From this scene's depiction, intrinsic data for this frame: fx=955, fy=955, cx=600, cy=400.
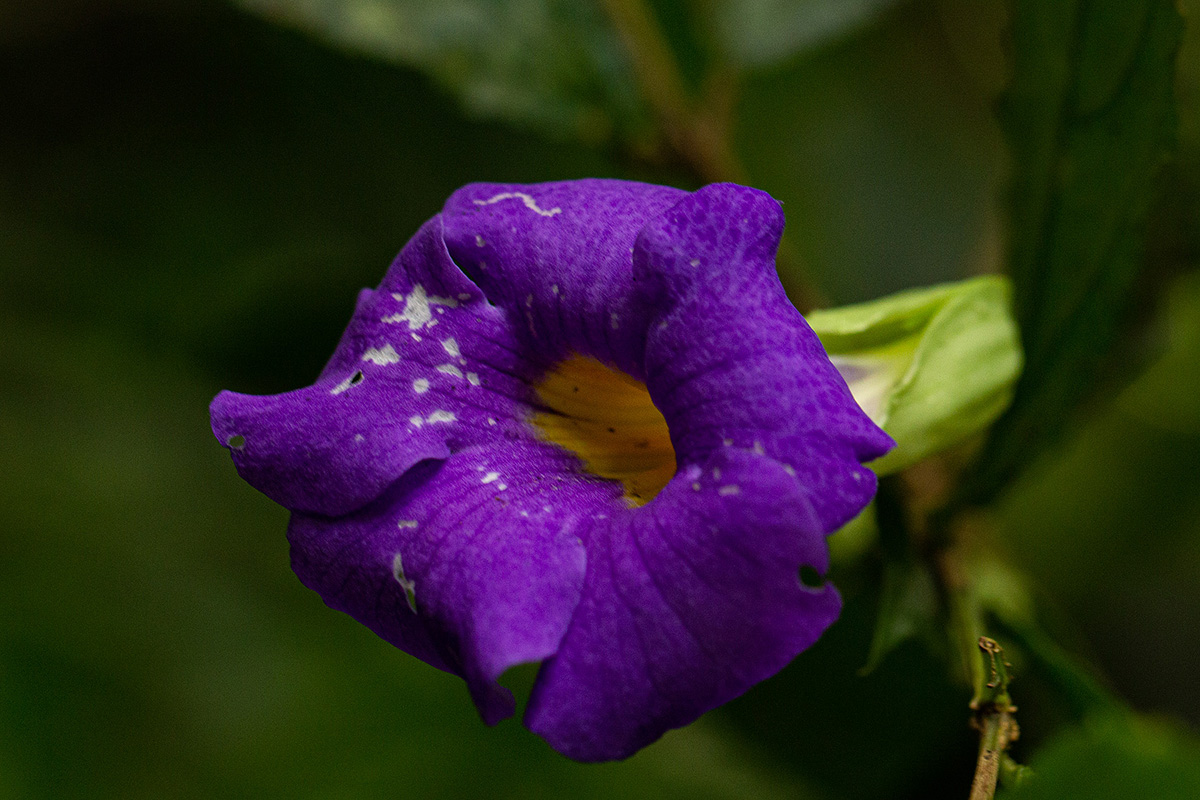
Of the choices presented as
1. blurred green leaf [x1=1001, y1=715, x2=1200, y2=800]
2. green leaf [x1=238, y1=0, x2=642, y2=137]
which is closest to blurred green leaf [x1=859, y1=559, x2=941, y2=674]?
blurred green leaf [x1=1001, y1=715, x2=1200, y2=800]

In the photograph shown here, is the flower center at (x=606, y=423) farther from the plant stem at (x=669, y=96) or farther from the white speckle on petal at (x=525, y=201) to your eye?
the plant stem at (x=669, y=96)

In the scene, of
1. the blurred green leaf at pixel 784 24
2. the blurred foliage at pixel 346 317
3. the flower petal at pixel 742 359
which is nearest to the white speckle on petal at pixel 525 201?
the flower petal at pixel 742 359

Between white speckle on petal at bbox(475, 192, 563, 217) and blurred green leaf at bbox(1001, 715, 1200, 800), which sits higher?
white speckle on petal at bbox(475, 192, 563, 217)

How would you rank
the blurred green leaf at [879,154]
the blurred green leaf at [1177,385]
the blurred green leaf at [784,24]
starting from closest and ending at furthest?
1. the blurred green leaf at [784,24]
2. the blurred green leaf at [1177,385]
3. the blurred green leaf at [879,154]

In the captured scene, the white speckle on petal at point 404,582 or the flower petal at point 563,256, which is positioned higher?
the flower petal at point 563,256

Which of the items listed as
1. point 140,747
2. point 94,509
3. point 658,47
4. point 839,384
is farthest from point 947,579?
point 94,509

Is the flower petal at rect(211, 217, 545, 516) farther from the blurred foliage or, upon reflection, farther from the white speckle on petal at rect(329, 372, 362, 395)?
the blurred foliage

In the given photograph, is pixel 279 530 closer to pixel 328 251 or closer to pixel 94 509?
pixel 94 509
